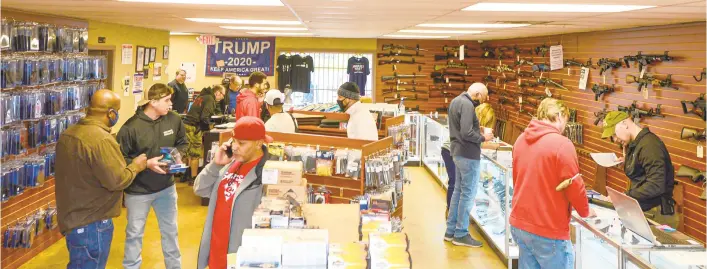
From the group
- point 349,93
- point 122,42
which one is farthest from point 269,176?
point 122,42

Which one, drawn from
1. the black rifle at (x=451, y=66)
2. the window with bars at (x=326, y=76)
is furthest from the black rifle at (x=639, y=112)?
the window with bars at (x=326, y=76)

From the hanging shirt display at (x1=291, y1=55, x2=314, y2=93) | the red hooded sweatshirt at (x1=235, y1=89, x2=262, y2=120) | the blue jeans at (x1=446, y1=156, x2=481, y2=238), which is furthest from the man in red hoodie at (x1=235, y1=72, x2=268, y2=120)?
the hanging shirt display at (x1=291, y1=55, x2=314, y2=93)

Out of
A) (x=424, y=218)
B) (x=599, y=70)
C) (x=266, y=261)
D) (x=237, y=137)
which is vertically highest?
(x=599, y=70)

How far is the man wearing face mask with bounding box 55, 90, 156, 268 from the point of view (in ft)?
13.9

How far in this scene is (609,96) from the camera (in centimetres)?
851

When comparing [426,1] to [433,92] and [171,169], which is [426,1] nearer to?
[171,169]

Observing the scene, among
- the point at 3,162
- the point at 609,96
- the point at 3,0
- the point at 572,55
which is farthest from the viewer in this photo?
the point at 572,55

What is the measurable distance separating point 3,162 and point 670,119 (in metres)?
6.67

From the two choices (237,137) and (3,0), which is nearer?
(237,137)

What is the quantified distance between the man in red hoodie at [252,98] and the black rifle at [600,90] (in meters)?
4.44

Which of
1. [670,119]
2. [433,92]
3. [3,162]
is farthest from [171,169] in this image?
[433,92]

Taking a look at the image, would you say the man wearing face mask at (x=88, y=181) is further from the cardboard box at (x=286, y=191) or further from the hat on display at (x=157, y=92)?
the cardboard box at (x=286, y=191)

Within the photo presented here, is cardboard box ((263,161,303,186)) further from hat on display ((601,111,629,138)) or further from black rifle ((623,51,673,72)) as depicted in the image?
black rifle ((623,51,673,72))

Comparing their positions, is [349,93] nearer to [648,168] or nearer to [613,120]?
[613,120]
